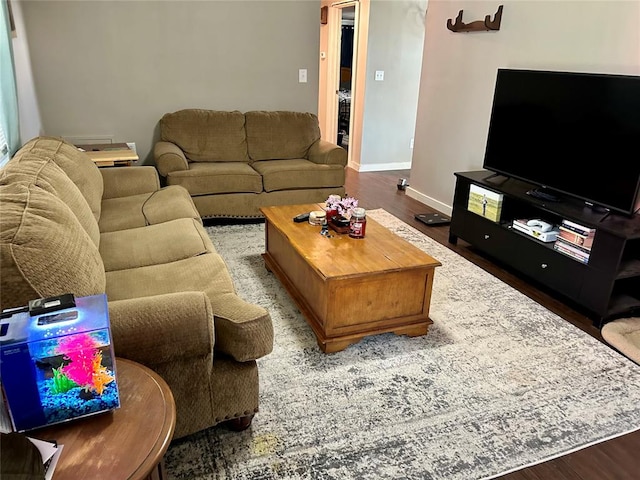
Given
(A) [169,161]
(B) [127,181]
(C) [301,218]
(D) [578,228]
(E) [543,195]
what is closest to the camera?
(D) [578,228]

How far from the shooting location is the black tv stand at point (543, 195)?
301cm

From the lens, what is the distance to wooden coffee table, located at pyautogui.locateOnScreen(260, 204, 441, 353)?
7.34ft

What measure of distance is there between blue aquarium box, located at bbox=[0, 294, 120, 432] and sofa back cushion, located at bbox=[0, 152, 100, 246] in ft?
3.31

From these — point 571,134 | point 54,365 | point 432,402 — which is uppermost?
point 571,134

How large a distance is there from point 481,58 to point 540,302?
2133 mm

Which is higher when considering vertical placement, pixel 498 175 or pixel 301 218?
pixel 498 175

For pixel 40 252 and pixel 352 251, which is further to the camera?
pixel 352 251

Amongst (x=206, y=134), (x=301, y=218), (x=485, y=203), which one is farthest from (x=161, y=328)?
(x=206, y=134)

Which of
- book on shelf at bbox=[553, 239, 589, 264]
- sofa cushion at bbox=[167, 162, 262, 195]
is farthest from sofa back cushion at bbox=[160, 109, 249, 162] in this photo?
book on shelf at bbox=[553, 239, 589, 264]

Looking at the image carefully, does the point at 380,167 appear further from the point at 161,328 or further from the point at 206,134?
the point at 161,328

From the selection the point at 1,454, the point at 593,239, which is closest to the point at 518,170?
the point at 593,239

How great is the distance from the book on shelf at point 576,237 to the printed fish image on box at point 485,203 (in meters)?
0.50

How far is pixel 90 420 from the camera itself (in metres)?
1.11

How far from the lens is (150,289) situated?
194cm
